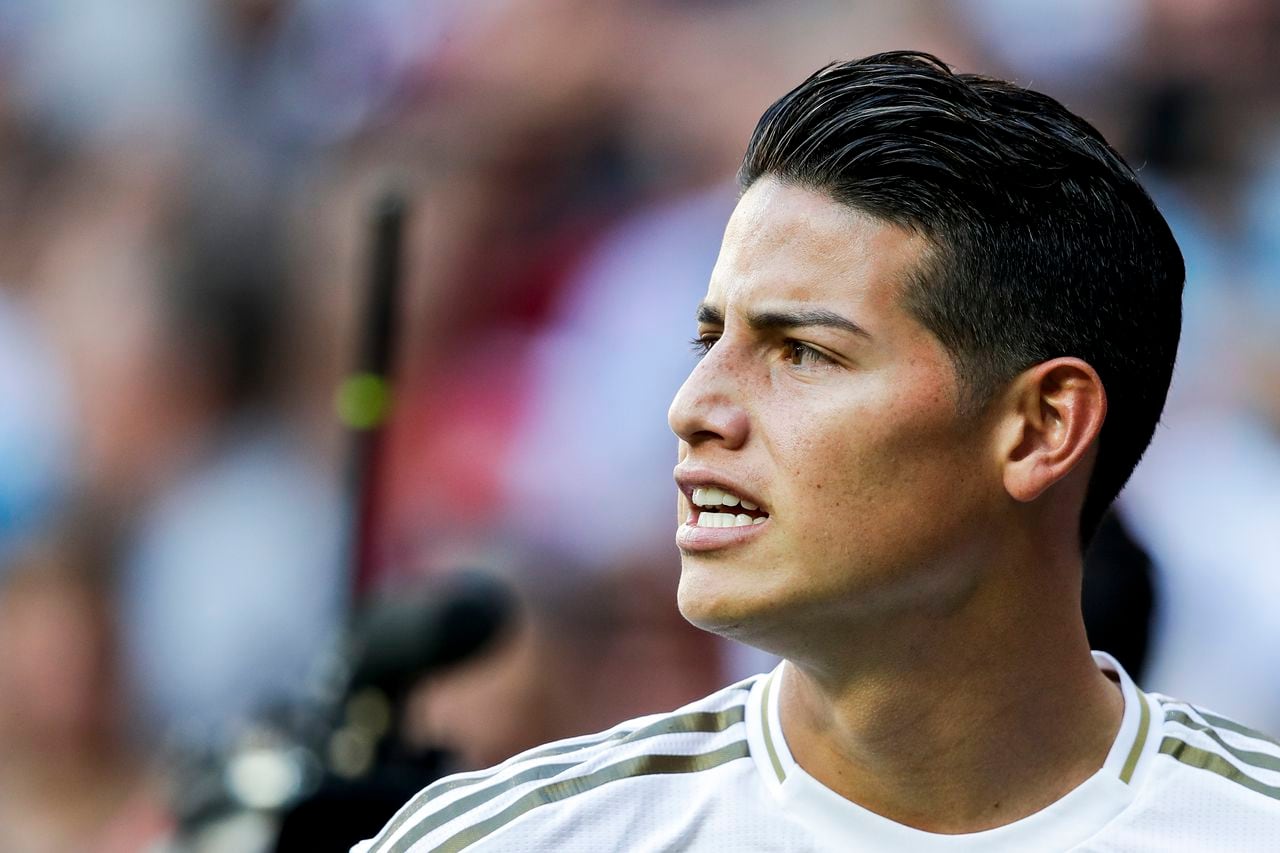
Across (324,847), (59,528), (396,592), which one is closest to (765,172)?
(324,847)

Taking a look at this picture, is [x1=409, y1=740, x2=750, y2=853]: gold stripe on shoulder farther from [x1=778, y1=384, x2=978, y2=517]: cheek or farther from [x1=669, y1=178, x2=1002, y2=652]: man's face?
[x1=778, y1=384, x2=978, y2=517]: cheek

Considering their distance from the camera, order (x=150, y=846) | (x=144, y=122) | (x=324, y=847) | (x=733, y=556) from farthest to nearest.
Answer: (x=144, y=122), (x=150, y=846), (x=324, y=847), (x=733, y=556)

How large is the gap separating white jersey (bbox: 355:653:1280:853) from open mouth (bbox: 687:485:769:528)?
12.7 inches

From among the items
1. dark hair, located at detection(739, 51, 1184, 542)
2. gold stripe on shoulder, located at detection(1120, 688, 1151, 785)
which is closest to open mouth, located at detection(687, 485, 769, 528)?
dark hair, located at detection(739, 51, 1184, 542)

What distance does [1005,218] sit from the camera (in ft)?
7.09

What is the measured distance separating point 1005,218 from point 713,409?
0.46 meters

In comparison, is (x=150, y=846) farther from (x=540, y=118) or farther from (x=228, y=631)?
(x=540, y=118)

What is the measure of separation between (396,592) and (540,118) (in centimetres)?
229

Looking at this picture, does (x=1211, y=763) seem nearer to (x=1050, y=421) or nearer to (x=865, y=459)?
(x=1050, y=421)

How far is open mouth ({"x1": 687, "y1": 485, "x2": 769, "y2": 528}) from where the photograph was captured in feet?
6.89

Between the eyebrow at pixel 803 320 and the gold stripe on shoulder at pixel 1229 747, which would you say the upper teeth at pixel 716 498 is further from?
the gold stripe on shoulder at pixel 1229 747

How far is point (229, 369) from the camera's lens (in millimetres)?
5766

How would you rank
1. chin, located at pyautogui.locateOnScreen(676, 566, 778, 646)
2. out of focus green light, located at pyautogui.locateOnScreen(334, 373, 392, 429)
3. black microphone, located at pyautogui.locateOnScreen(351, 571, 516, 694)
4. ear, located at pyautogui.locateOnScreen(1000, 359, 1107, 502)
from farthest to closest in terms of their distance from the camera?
1. out of focus green light, located at pyautogui.locateOnScreen(334, 373, 392, 429)
2. black microphone, located at pyautogui.locateOnScreen(351, 571, 516, 694)
3. ear, located at pyautogui.locateOnScreen(1000, 359, 1107, 502)
4. chin, located at pyautogui.locateOnScreen(676, 566, 778, 646)

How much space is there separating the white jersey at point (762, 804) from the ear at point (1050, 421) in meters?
0.37
